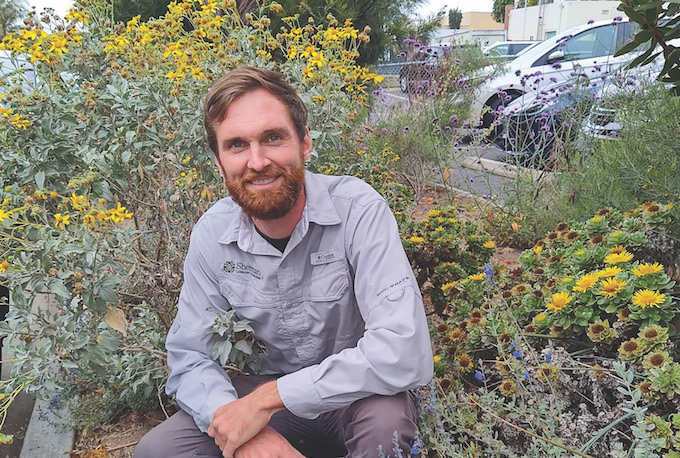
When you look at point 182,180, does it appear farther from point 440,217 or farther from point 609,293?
point 609,293

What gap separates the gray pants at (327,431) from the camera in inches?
69.3

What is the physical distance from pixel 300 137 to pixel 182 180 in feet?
2.73

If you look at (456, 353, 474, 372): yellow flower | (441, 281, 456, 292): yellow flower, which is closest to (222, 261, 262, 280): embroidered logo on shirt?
(456, 353, 474, 372): yellow flower

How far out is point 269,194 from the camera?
1.99m

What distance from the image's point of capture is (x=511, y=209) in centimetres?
436

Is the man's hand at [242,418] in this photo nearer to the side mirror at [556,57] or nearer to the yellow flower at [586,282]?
the yellow flower at [586,282]

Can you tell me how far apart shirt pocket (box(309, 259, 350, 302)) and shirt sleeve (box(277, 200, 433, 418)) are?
110 mm

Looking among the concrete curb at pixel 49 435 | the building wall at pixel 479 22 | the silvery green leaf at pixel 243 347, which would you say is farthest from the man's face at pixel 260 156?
the building wall at pixel 479 22

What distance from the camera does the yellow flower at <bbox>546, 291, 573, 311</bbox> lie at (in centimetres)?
207

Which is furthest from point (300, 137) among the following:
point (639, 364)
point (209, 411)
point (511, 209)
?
point (511, 209)

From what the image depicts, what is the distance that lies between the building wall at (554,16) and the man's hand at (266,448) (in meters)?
33.9

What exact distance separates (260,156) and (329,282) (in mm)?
485

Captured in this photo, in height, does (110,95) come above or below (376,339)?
above

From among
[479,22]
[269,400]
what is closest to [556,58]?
[269,400]
